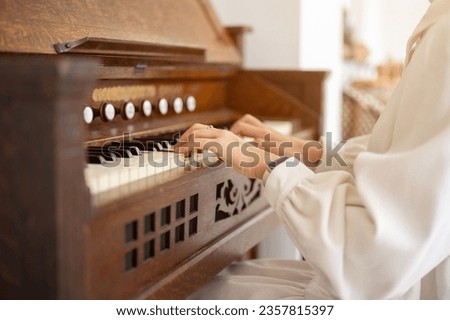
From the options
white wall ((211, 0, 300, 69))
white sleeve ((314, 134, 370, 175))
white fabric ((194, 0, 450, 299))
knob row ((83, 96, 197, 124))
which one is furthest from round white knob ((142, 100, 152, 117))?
white wall ((211, 0, 300, 69))

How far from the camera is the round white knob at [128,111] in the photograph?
6.89ft

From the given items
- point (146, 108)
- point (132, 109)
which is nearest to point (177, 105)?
point (146, 108)

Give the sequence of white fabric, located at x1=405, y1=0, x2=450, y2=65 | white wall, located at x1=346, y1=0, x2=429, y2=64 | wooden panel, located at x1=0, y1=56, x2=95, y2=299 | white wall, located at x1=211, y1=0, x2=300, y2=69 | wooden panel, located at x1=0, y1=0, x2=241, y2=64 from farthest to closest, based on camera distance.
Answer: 1. white wall, located at x1=346, y1=0, x2=429, y2=64
2. white wall, located at x1=211, y1=0, x2=300, y2=69
3. wooden panel, located at x1=0, y1=0, x2=241, y2=64
4. white fabric, located at x1=405, y1=0, x2=450, y2=65
5. wooden panel, located at x1=0, y1=56, x2=95, y2=299

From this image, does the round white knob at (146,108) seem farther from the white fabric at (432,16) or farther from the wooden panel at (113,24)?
the white fabric at (432,16)

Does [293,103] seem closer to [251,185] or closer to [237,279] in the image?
[251,185]

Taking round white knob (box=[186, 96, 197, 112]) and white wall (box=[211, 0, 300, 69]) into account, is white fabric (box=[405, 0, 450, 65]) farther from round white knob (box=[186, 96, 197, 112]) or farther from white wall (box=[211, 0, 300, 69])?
white wall (box=[211, 0, 300, 69])

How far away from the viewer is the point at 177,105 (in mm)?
Answer: 2479

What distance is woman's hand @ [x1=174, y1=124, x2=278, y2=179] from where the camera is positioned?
150 cm

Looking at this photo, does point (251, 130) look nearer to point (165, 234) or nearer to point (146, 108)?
point (146, 108)

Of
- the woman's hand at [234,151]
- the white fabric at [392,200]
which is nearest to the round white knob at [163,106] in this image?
the woman's hand at [234,151]

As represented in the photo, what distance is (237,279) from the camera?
6.03ft

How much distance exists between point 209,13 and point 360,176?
185 cm

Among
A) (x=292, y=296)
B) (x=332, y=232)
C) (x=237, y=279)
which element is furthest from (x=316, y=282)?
(x=332, y=232)

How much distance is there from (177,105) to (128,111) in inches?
15.8
